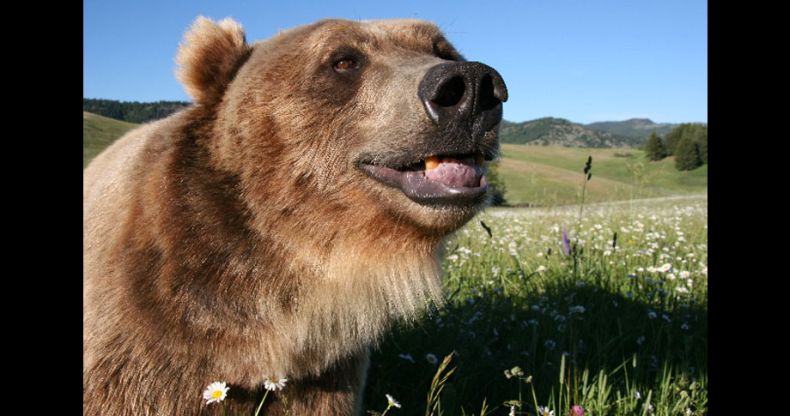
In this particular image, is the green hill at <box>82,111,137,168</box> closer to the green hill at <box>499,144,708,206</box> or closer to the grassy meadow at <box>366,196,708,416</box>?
the grassy meadow at <box>366,196,708,416</box>

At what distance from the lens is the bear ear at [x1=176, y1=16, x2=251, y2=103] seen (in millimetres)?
3135

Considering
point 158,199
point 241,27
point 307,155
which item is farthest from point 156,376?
point 241,27

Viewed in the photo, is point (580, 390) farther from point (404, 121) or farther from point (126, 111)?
point (126, 111)

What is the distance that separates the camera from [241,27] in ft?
11.0

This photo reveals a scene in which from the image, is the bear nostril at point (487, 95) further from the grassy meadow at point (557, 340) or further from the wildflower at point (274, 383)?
Result: the wildflower at point (274, 383)

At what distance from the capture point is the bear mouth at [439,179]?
8.48 ft

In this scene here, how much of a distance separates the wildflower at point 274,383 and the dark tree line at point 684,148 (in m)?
47.3

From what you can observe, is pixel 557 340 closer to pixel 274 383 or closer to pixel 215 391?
pixel 274 383

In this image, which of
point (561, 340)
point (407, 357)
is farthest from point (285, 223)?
point (561, 340)

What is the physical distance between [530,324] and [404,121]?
7.97 feet

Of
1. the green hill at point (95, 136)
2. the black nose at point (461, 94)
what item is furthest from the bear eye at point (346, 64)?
the green hill at point (95, 136)

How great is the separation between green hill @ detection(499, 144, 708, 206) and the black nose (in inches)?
162

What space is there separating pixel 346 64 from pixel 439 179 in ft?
2.55

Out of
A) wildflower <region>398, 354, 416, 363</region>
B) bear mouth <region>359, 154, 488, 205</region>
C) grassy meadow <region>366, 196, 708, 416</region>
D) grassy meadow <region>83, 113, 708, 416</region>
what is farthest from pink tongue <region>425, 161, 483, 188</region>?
wildflower <region>398, 354, 416, 363</region>
